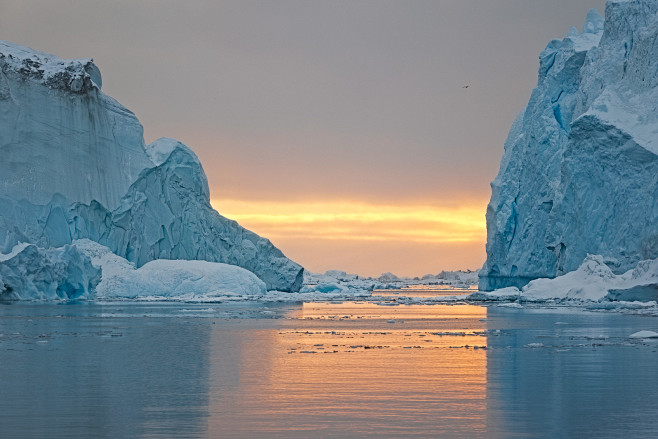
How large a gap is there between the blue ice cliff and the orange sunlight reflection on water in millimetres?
19443

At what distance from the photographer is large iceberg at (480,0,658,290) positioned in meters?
32.0

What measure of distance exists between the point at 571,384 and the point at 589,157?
25.3m

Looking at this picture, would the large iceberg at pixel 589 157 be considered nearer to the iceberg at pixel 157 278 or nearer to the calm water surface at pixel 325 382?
the iceberg at pixel 157 278

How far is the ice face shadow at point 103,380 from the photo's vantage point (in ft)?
24.8

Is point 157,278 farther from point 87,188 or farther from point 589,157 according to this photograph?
point 589,157

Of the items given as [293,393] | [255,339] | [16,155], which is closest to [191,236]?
[16,155]

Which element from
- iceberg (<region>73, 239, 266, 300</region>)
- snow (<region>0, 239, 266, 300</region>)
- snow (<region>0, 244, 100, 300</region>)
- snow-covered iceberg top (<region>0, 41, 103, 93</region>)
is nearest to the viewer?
snow (<region>0, 244, 100, 300</region>)

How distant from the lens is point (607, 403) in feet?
29.0

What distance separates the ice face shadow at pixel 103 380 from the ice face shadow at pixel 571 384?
9.17 feet

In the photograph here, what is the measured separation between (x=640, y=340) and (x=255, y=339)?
6626mm

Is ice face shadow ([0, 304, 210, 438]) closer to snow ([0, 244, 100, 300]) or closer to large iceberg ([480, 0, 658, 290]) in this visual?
snow ([0, 244, 100, 300])

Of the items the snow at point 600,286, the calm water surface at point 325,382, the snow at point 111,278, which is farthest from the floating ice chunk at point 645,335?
the snow at point 111,278

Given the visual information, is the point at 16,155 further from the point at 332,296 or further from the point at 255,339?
the point at 255,339

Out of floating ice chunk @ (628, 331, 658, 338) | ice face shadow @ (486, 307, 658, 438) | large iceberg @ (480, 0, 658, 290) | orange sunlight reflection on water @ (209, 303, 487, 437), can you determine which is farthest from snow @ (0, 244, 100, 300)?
floating ice chunk @ (628, 331, 658, 338)
